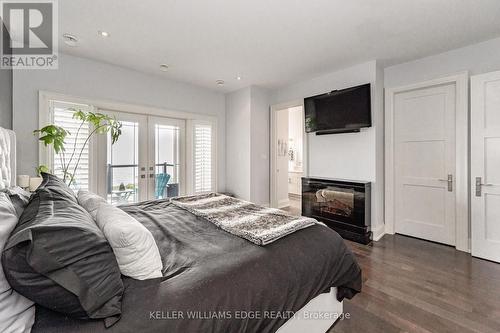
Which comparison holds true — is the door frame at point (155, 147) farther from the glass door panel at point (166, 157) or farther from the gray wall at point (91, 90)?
the gray wall at point (91, 90)

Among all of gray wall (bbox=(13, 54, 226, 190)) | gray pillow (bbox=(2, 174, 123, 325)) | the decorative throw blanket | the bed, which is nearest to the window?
gray wall (bbox=(13, 54, 226, 190))

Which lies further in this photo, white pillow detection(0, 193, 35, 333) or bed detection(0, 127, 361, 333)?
bed detection(0, 127, 361, 333)

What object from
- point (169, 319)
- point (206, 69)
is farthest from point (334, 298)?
point (206, 69)

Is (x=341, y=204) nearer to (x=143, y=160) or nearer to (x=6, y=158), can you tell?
(x=143, y=160)

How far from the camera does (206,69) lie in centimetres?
377

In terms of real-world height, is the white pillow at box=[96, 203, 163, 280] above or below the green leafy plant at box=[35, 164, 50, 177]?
below

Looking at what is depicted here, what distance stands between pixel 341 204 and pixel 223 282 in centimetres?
304

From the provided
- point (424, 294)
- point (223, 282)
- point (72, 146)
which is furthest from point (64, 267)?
point (72, 146)

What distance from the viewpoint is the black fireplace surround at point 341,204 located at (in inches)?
134

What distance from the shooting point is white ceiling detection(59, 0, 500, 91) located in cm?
221

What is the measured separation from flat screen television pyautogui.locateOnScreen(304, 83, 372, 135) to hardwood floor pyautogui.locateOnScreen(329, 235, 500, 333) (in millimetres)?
1911

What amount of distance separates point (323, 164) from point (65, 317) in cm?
393

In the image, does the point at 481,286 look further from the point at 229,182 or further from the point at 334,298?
the point at 229,182

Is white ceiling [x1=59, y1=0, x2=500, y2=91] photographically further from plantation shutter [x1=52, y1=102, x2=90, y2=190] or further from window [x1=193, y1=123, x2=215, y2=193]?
window [x1=193, y1=123, x2=215, y2=193]
